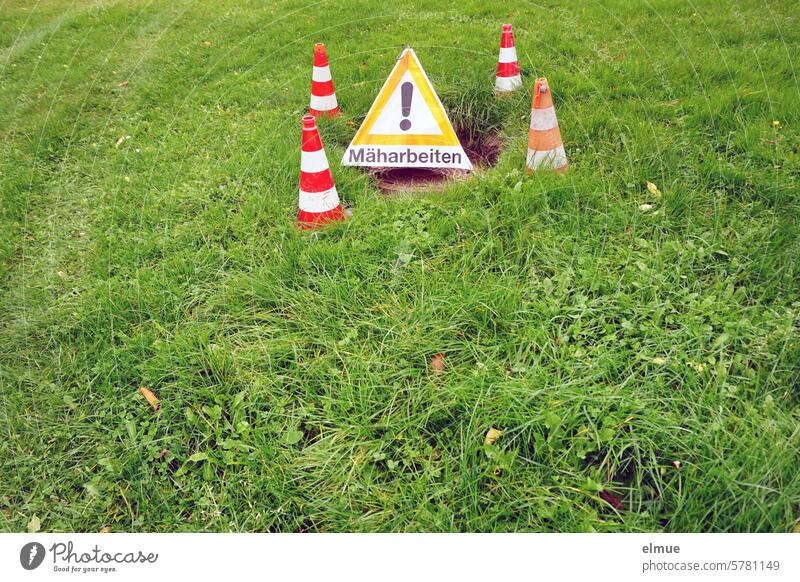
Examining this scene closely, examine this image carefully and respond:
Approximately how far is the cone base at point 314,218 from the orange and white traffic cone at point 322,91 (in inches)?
54.6

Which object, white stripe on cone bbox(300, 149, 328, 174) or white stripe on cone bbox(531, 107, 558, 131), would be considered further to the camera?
white stripe on cone bbox(531, 107, 558, 131)

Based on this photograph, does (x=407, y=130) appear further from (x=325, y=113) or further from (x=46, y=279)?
(x=46, y=279)

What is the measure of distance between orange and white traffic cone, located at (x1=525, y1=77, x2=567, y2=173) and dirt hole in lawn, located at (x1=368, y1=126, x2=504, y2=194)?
469 millimetres

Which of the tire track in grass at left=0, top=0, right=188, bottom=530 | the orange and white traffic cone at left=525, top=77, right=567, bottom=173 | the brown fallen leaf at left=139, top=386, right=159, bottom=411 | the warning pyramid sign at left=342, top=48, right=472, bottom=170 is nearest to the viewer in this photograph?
the tire track in grass at left=0, top=0, right=188, bottom=530

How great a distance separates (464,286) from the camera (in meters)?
2.59

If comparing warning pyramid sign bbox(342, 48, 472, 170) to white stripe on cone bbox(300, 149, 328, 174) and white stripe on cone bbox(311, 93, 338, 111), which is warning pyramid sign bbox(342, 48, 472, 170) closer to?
white stripe on cone bbox(300, 149, 328, 174)

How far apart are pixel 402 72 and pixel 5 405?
276 cm

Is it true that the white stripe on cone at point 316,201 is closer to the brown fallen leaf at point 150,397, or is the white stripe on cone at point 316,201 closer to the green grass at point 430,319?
the green grass at point 430,319

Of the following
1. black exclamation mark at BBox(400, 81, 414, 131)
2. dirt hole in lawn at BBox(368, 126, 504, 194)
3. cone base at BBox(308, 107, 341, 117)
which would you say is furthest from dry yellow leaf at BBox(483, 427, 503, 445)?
cone base at BBox(308, 107, 341, 117)

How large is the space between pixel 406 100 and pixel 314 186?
3.05 ft

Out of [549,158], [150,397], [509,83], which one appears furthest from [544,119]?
[150,397]

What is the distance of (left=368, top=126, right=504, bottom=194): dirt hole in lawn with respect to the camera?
3.64m

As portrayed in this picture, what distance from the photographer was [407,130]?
3576 mm

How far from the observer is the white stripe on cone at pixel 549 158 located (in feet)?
10.7
